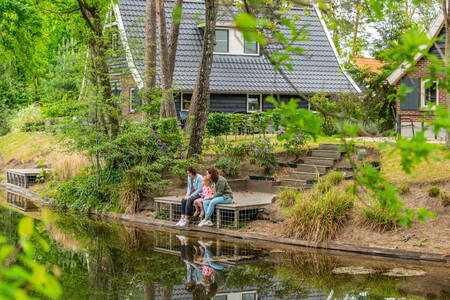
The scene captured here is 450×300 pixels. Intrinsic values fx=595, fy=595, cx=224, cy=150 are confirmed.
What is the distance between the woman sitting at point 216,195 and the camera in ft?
44.0

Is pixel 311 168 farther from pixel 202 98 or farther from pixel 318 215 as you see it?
pixel 318 215

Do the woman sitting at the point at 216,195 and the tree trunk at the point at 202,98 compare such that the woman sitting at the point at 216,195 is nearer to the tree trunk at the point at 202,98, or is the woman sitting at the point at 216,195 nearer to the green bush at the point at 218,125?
the tree trunk at the point at 202,98

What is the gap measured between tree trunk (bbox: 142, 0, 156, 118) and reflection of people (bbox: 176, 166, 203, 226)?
382cm

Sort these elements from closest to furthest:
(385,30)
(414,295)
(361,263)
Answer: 1. (414,295)
2. (361,263)
3. (385,30)

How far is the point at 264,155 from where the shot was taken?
17.1 metres

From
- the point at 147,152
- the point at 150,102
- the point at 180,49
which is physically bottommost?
the point at 147,152

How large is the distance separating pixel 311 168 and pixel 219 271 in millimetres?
7135

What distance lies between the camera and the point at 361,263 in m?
10.2

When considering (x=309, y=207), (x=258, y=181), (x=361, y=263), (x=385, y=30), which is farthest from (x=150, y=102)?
(x=385, y=30)

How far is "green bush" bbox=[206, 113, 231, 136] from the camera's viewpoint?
782 inches

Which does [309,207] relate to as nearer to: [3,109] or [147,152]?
Result: [147,152]

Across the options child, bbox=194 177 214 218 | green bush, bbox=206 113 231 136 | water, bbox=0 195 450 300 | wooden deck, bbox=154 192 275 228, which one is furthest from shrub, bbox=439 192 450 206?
green bush, bbox=206 113 231 136

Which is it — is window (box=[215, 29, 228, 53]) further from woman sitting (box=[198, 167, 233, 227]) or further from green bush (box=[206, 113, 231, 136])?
woman sitting (box=[198, 167, 233, 227])

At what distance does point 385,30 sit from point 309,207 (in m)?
23.0
